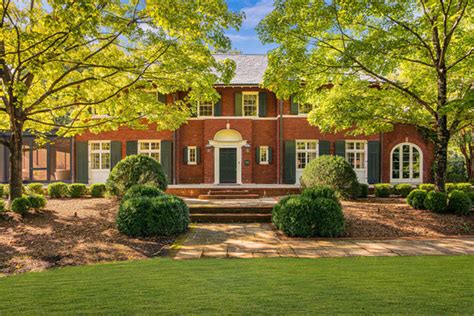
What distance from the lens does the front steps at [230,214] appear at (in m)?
9.10

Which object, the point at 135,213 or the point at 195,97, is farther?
the point at 195,97

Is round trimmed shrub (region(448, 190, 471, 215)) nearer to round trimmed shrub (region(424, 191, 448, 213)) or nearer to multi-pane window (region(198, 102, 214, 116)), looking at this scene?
round trimmed shrub (region(424, 191, 448, 213))

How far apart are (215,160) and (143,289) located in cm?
1306

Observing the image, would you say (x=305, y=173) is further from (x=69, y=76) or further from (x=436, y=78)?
(x=69, y=76)

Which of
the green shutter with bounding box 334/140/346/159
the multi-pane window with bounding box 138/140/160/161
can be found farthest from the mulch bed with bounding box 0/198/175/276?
the green shutter with bounding box 334/140/346/159

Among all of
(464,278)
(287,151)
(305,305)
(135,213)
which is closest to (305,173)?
(287,151)

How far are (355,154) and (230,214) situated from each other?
1015 centimetres

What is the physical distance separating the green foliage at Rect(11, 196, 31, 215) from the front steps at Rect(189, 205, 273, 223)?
4.59m

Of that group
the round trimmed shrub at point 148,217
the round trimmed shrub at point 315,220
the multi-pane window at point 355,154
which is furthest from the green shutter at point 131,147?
the round trimmed shrub at point 315,220

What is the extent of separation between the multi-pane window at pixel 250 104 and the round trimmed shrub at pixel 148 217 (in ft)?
34.0

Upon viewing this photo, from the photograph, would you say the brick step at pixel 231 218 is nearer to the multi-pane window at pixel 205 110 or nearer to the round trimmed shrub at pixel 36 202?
the round trimmed shrub at pixel 36 202

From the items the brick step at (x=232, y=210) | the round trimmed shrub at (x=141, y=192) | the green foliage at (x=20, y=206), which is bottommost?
the brick step at (x=232, y=210)

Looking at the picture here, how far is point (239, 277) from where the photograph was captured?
3836mm

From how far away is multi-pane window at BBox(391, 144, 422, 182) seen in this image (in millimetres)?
16844
